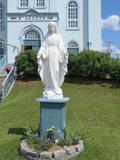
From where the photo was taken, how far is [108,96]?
2233cm

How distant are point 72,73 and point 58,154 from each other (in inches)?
666

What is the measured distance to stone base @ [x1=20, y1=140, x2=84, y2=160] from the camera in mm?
10367

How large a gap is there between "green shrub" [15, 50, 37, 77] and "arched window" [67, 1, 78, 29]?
14.8m

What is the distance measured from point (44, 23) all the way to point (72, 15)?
3108 millimetres

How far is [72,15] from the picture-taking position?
42.1m

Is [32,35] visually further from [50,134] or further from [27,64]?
[50,134]

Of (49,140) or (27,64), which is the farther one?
(27,64)

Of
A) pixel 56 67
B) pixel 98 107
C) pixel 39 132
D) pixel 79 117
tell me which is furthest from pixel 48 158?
pixel 98 107

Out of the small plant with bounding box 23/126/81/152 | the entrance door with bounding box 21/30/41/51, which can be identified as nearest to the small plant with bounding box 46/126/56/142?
the small plant with bounding box 23/126/81/152

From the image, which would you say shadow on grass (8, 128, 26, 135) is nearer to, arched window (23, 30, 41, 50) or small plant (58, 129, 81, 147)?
small plant (58, 129, 81, 147)

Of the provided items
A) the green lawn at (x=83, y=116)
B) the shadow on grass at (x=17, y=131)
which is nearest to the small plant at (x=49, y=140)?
the green lawn at (x=83, y=116)

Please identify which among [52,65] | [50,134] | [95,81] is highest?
[52,65]

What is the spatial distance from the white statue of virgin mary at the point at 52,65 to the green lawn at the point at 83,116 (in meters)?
1.72

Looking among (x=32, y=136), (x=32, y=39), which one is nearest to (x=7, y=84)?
(x=32, y=136)
